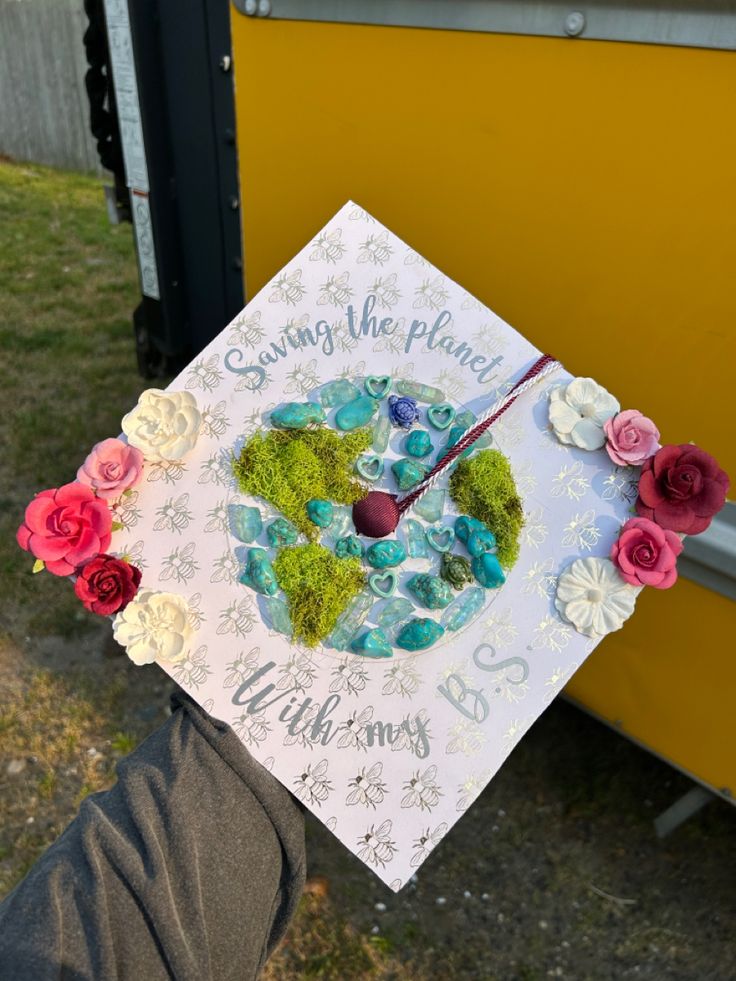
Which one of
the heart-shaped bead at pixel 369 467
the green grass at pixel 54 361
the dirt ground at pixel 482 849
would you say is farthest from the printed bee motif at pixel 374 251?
the green grass at pixel 54 361

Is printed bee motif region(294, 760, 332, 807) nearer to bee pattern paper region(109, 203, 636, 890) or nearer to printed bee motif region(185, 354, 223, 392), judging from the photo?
bee pattern paper region(109, 203, 636, 890)

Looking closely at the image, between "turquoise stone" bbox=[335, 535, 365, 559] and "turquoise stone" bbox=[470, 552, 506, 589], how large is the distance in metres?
0.14

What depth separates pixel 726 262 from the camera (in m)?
1.18

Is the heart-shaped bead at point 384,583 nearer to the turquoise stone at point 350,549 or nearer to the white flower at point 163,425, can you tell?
the turquoise stone at point 350,549

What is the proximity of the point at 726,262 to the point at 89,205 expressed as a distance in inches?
261

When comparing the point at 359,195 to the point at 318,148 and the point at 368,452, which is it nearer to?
the point at 318,148

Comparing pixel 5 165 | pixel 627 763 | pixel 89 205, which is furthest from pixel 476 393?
pixel 5 165

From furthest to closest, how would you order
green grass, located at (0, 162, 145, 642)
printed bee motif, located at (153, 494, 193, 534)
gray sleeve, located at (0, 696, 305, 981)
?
green grass, located at (0, 162, 145, 642) < printed bee motif, located at (153, 494, 193, 534) < gray sleeve, located at (0, 696, 305, 981)

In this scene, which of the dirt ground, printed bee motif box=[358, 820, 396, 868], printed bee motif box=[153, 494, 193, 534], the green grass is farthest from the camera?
the green grass

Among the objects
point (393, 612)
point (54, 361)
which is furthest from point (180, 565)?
point (54, 361)

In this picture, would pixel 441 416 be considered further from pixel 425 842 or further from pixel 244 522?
pixel 425 842

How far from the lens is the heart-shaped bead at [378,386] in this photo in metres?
1.04

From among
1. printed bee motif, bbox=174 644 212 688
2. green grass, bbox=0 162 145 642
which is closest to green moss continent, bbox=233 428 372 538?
printed bee motif, bbox=174 644 212 688

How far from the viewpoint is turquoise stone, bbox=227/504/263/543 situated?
997mm
